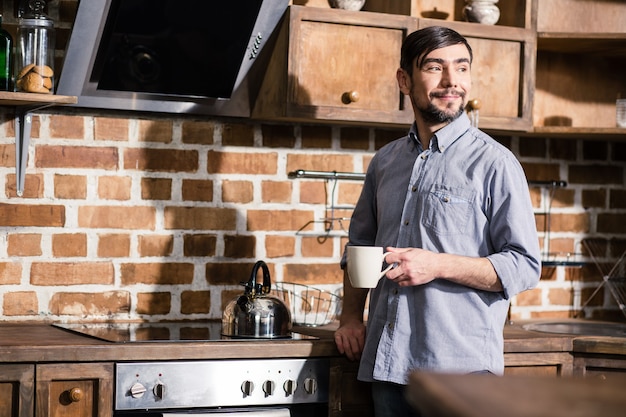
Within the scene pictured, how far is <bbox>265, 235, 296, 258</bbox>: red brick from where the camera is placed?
3.08m

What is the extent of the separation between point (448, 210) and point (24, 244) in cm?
129

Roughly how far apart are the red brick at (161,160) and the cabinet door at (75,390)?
821 millimetres

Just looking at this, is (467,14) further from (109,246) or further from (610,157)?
(109,246)

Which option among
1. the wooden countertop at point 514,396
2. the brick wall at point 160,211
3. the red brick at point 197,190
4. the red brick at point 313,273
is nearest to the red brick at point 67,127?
the brick wall at point 160,211

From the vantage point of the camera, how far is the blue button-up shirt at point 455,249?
2.29 metres

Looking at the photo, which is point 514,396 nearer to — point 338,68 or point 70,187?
point 338,68

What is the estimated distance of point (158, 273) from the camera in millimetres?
2961

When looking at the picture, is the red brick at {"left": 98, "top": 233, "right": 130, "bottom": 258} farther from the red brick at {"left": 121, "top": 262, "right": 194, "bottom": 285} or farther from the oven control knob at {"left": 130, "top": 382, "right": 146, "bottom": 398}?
the oven control knob at {"left": 130, "top": 382, "right": 146, "bottom": 398}

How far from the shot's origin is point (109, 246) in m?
2.91

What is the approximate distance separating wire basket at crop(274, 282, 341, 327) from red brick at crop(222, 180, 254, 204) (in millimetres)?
296

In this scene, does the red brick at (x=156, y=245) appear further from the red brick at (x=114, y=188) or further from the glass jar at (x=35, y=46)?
the glass jar at (x=35, y=46)

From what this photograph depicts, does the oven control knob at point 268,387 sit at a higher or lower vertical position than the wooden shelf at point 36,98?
lower

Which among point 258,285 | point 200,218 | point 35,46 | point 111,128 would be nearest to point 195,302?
point 200,218

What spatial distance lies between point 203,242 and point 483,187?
1029 millimetres
